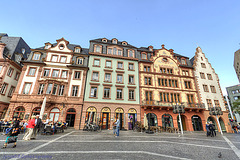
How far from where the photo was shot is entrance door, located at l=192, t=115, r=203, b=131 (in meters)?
22.5

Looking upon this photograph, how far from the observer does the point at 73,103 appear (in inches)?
783

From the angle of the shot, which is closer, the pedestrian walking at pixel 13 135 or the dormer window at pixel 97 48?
the pedestrian walking at pixel 13 135

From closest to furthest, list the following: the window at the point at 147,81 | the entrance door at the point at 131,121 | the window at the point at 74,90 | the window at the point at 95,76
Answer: the entrance door at the point at 131,121 < the window at the point at 74,90 < the window at the point at 95,76 < the window at the point at 147,81

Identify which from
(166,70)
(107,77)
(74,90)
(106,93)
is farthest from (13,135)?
(166,70)

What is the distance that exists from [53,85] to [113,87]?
10709 mm

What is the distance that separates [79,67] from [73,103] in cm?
706

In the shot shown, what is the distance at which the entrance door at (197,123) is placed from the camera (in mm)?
22527

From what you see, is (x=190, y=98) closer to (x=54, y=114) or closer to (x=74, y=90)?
(x=74, y=90)

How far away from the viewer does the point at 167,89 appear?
2420cm

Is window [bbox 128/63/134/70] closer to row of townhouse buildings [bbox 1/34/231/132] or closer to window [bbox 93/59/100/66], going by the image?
row of townhouse buildings [bbox 1/34/231/132]

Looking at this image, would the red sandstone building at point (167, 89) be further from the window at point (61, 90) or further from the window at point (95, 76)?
the window at point (61, 90)

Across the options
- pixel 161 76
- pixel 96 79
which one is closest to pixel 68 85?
pixel 96 79

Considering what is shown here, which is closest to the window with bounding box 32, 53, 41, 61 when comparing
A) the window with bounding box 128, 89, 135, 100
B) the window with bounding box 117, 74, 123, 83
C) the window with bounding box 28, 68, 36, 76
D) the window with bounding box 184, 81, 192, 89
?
the window with bounding box 28, 68, 36, 76

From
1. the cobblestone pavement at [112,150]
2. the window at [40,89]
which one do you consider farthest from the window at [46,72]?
the cobblestone pavement at [112,150]
